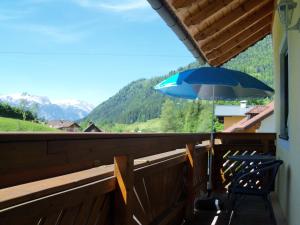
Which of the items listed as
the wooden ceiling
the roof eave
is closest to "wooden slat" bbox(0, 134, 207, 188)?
the roof eave

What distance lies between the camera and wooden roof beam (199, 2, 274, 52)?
6.48 meters

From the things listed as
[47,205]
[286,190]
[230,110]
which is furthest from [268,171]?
[230,110]

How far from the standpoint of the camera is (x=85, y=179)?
6.38ft

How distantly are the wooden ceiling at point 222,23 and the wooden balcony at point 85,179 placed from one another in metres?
1.52

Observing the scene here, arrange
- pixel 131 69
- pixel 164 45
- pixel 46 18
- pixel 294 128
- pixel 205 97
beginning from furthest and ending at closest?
pixel 131 69
pixel 46 18
pixel 164 45
pixel 205 97
pixel 294 128

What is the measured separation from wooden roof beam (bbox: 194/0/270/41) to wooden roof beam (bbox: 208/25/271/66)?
1.91m

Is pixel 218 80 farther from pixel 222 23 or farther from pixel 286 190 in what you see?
pixel 286 190

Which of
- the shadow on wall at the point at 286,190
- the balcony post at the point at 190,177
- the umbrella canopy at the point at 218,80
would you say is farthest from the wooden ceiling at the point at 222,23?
the shadow on wall at the point at 286,190

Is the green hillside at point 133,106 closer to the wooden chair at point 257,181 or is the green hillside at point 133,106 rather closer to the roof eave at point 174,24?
the roof eave at point 174,24

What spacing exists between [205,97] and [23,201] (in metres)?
5.76

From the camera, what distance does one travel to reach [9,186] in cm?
140

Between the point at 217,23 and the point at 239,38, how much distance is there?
5.93ft

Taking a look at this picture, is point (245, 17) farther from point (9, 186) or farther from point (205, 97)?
point (9, 186)

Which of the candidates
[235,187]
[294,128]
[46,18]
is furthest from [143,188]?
[46,18]
